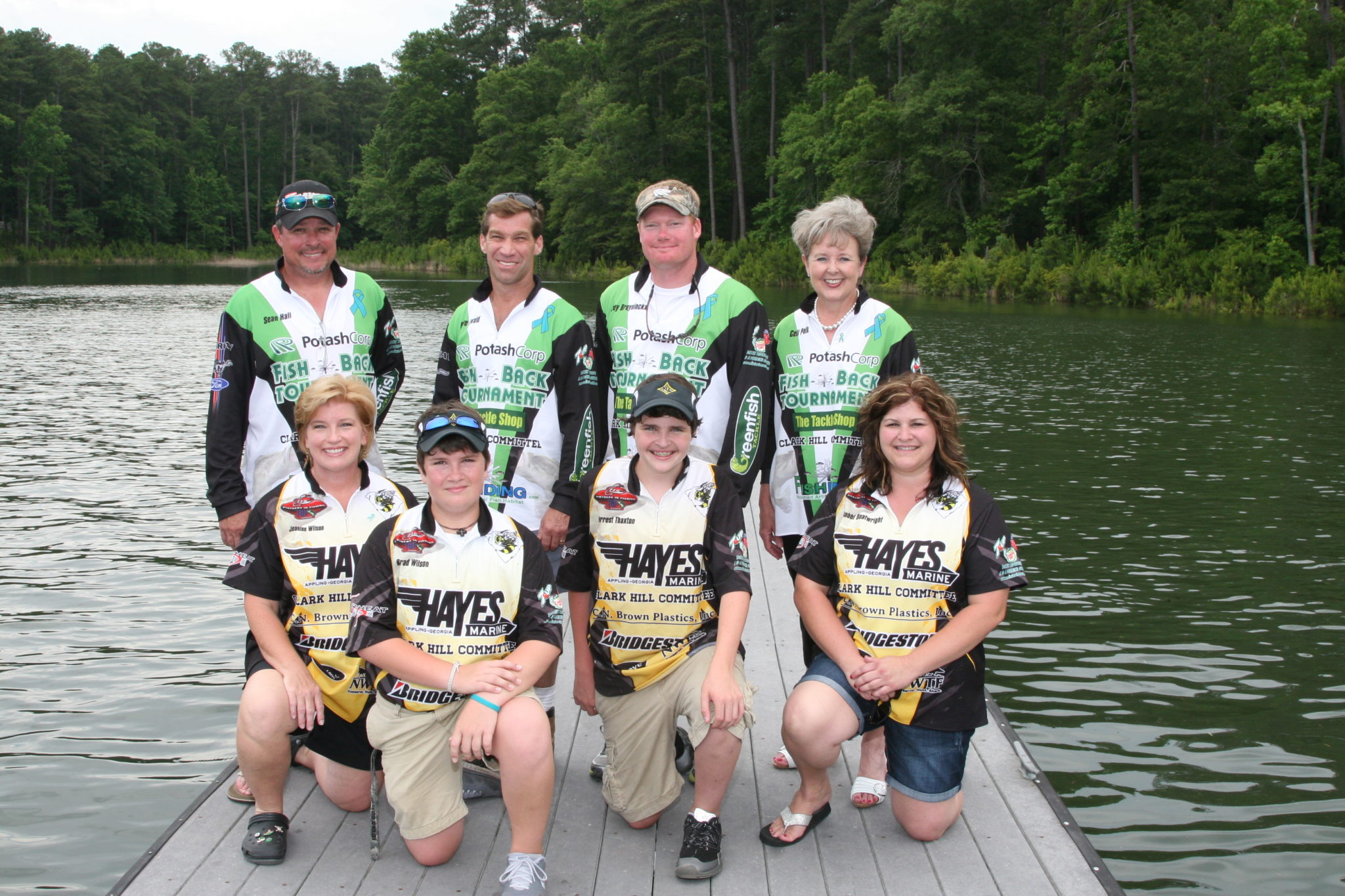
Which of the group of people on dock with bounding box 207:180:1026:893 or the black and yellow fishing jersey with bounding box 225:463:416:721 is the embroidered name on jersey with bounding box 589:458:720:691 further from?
the black and yellow fishing jersey with bounding box 225:463:416:721

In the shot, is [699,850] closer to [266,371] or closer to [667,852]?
[667,852]

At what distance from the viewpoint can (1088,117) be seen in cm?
3838

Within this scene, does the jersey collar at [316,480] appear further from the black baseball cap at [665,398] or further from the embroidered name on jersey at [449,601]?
the black baseball cap at [665,398]

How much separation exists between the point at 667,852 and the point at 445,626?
3.28 feet

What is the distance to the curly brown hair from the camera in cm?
368

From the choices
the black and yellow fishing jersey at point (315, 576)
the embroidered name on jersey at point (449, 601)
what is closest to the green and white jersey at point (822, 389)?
the embroidered name on jersey at point (449, 601)

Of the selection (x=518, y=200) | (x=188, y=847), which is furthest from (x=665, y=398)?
(x=188, y=847)

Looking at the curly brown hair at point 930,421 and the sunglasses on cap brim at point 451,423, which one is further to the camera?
the curly brown hair at point 930,421

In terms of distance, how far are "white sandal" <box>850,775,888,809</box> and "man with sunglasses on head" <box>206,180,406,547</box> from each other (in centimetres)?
211

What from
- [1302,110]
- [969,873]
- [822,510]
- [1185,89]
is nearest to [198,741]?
[822,510]

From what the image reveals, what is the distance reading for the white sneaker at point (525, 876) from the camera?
308 centimetres

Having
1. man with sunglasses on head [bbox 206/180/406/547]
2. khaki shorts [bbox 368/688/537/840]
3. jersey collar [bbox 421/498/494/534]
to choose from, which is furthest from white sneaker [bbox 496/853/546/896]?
Result: man with sunglasses on head [bbox 206/180/406/547]

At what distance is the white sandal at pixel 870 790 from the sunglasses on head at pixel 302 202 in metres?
2.88

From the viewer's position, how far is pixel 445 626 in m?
3.45
